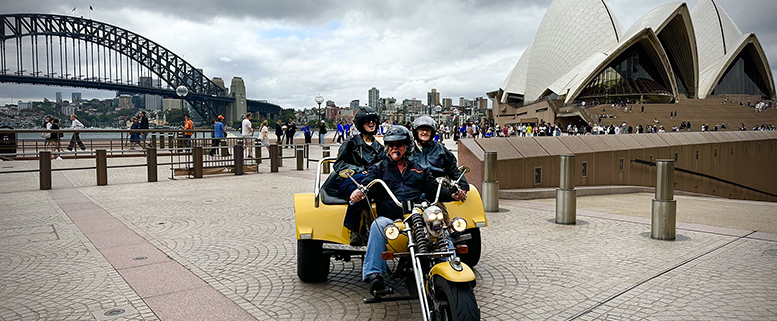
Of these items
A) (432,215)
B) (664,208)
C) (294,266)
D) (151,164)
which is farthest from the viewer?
(151,164)

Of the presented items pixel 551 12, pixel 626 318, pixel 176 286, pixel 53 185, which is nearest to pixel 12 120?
pixel 53 185

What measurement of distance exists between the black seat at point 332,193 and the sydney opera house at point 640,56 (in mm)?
64645

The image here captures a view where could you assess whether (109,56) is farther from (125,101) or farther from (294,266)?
(294,266)

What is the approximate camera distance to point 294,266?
17.5 ft

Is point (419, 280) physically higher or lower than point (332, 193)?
lower

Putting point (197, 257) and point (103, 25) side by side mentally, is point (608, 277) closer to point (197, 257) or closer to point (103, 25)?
point (197, 257)

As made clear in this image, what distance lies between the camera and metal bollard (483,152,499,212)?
889cm

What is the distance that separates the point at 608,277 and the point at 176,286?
13.4 ft

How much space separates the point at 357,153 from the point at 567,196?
3.92m

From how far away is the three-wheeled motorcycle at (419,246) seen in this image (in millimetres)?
3086

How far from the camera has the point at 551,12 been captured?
76875 millimetres

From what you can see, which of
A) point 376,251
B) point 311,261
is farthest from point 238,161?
point 376,251

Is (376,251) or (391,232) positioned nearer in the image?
(391,232)

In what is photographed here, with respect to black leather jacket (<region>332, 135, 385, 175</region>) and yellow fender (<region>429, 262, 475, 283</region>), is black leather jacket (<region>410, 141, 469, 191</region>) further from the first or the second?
yellow fender (<region>429, 262, 475, 283</region>)
